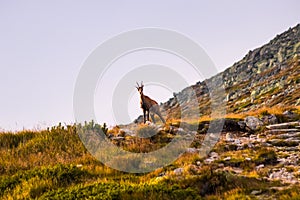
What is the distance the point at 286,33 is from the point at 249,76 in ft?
130

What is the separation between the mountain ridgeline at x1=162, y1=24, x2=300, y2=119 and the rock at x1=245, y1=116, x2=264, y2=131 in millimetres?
66317

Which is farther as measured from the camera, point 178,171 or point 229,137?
point 229,137

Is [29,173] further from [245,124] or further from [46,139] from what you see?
[245,124]

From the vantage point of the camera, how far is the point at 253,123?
17219 millimetres

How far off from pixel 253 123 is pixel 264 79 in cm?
12345

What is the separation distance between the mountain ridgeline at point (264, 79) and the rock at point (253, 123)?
218 feet

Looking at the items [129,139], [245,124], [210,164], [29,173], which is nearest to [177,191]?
[210,164]

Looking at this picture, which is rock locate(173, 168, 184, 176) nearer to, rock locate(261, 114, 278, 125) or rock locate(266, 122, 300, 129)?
rock locate(266, 122, 300, 129)

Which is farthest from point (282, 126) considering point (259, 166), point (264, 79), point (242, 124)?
point (264, 79)

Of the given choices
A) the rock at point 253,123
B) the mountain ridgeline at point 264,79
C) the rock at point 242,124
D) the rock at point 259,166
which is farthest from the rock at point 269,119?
the mountain ridgeline at point 264,79

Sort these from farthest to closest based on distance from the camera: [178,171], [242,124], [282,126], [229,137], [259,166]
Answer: [242,124] < [282,126] < [229,137] < [259,166] < [178,171]

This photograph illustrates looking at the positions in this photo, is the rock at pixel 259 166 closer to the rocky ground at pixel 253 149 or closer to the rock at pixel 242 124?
the rocky ground at pixel 253 149

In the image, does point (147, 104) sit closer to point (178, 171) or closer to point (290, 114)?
point (290, 114)

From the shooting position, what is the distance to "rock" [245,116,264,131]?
16.8m
